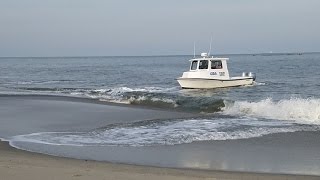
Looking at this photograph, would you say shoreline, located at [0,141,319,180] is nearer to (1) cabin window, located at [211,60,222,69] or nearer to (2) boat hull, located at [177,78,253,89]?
(2) boat hull, located at [177,78,253,89]

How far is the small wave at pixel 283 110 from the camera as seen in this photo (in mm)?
16828

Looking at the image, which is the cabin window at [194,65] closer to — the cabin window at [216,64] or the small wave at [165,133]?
the cabin window at [216,64]

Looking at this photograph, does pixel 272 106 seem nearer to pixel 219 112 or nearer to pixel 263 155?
pixel 219 112

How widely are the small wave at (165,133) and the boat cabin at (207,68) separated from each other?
578 inches

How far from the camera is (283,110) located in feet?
58.9

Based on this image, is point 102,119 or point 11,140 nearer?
point 11,140

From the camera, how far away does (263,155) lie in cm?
957

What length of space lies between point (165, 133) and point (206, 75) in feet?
58.8

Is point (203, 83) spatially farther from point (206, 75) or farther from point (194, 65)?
point (194, 65)

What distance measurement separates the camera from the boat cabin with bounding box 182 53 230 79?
98.8ft

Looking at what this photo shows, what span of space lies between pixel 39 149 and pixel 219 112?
35.7ft

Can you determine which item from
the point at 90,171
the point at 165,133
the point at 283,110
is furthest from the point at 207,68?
the point at 90,171

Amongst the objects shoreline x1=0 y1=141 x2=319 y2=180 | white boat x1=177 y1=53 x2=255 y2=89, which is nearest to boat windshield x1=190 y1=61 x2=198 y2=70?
white boat x1=177 y1=53 x2=255 y2=89

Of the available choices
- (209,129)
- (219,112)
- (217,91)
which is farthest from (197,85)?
(209,129)
